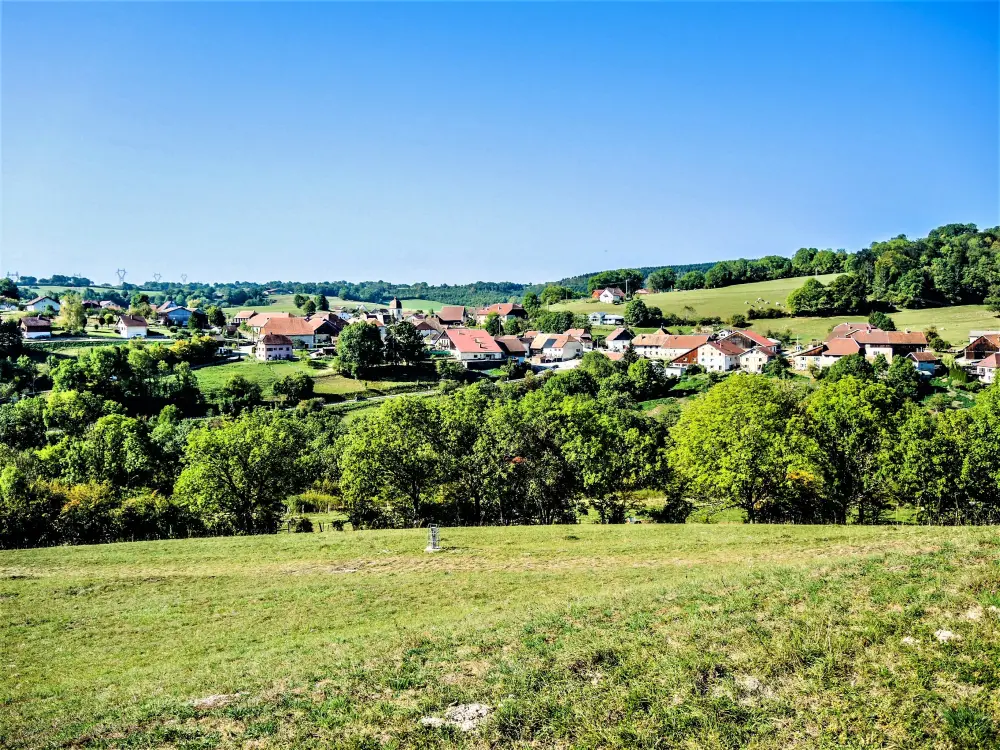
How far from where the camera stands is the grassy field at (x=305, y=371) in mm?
96312

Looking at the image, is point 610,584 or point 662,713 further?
point 610,584

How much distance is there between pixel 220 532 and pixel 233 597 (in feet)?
69.1

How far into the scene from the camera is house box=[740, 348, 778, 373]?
110750 millimetres

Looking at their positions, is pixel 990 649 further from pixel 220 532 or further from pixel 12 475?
pixel 12 475

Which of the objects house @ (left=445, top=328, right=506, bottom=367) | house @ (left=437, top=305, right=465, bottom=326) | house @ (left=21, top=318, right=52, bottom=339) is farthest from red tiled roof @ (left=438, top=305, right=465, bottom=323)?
house @ (left=21, top=318, right=52, bottom=339)

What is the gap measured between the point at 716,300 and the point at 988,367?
74418 millimetres

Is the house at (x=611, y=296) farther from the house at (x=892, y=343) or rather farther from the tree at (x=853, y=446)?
the tree at (x=853, y=446)

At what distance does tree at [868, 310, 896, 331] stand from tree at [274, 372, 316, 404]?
3972 inches

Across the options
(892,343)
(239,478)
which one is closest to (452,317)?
(892,343)

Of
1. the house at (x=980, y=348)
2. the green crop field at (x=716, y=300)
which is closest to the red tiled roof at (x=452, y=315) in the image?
the green crop field at (x=716, y=300)

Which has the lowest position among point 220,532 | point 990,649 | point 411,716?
point 220,532

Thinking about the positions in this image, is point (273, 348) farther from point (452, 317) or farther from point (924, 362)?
point (924, 362)

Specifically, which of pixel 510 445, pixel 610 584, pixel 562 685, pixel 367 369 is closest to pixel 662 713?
pixel 562 685

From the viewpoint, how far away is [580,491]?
42.5m
